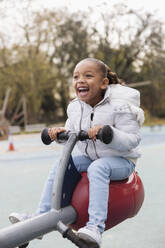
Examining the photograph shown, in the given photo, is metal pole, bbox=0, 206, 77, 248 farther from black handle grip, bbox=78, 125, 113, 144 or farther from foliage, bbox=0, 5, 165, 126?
foliage, bbox=0, 5, 165, 126

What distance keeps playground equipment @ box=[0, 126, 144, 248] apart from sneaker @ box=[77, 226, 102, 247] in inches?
1.0

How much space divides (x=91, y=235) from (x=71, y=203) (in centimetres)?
29

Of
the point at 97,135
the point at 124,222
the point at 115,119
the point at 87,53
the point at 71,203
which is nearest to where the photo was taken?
the point at 97,135

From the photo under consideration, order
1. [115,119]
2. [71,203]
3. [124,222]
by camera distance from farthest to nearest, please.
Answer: [124,222]
[115,119]
[71,203]

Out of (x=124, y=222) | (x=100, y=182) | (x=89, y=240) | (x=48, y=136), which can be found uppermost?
(x=48, y=136)

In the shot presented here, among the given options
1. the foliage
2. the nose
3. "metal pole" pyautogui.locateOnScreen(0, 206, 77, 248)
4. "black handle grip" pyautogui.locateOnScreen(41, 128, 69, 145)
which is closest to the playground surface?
"black handle grip" pyautogui.locateOnScreen(41, 128, 69, 145)

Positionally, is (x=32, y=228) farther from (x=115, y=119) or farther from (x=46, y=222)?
(x=115, y=119)

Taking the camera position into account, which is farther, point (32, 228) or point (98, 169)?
point (98, 169)

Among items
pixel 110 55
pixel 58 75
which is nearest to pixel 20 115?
pixel 58 75

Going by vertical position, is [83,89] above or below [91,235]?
above

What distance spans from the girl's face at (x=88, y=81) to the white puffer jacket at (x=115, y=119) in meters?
0.07

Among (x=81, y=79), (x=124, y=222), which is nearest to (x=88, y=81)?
(x=81, y=79)

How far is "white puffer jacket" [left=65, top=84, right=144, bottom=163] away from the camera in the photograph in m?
2.28

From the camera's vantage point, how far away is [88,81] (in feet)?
7.57
